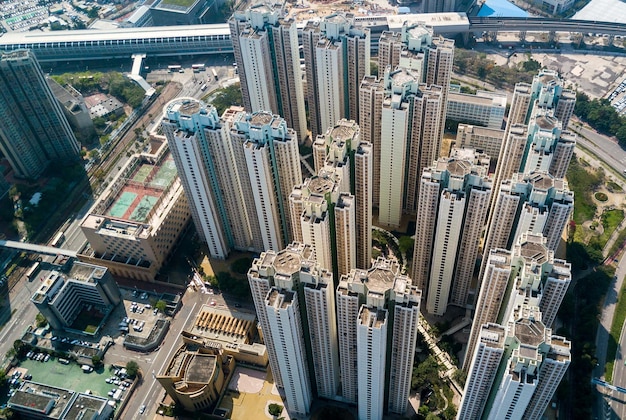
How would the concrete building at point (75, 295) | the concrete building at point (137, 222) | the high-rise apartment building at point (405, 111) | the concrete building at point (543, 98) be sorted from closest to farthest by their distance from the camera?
the concrete building at point (543, 98), the concrete building at point (75, 295), the high-rise apartment building at point (405, 111), the concrete building at point (137, 222)

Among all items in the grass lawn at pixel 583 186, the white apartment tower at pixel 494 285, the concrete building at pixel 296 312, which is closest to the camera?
the concrete building at pixel 296 312

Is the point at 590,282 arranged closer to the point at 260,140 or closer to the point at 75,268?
the point at 260,140

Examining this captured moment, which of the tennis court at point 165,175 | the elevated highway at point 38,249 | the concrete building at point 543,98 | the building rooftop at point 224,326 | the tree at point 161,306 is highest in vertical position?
the concrete building at point 543,98

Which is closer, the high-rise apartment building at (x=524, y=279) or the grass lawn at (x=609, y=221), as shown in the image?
the high-rise apartment building at (x=524, y=279)

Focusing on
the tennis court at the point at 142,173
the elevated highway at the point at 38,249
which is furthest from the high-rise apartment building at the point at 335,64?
the elevated highway at the point at 38,249

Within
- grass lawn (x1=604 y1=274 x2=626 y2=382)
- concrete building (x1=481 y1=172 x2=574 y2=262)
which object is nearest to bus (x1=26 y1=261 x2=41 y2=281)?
concrete building (x1=481 y1=172 x2=574 y2=262)

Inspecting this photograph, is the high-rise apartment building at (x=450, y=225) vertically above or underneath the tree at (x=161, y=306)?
above

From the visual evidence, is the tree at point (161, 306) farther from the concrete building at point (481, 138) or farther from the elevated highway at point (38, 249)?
the concrete building at point (481, 138)
